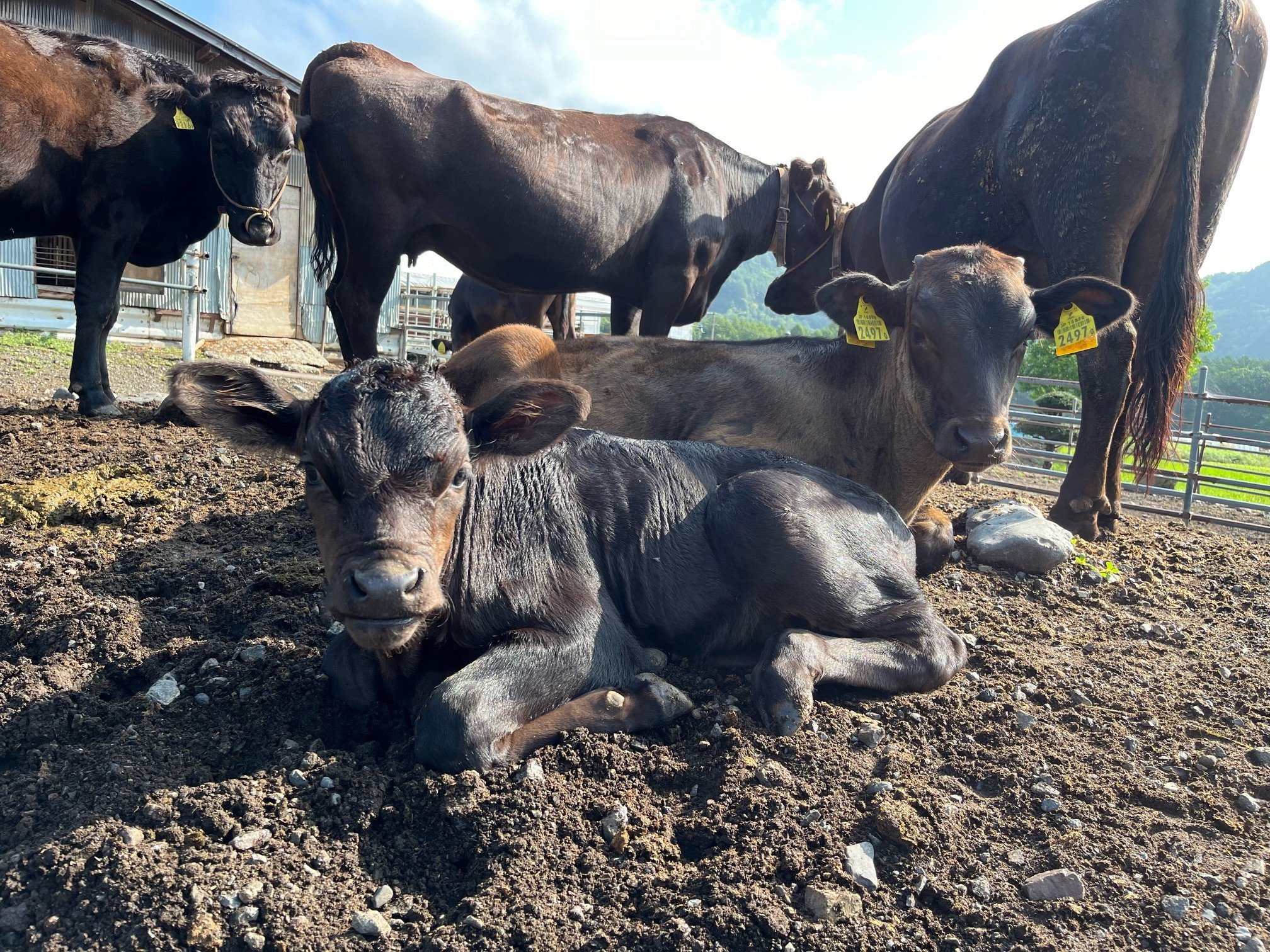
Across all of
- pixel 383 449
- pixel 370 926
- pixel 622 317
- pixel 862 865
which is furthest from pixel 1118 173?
pixel 370 926

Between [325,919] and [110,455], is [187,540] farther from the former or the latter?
[325,919]

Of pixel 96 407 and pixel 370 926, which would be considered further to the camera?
pixel 96 407

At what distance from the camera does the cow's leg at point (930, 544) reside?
5.76 meters

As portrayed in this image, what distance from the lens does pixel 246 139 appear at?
8.73 metres

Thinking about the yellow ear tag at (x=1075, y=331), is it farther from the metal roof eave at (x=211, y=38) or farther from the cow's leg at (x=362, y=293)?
the metal roof eave at (x=211, y=38)

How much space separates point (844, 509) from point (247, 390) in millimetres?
2744

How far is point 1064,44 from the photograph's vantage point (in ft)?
21.8

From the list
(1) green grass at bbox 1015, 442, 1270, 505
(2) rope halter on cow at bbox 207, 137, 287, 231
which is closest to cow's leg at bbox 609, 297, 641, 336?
(2) rope halter on cow at bbox 207, 137, 287, 231

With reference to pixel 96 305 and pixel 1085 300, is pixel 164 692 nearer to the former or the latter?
pixel 1085 300

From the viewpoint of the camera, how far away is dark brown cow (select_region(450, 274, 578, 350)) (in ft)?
38.9

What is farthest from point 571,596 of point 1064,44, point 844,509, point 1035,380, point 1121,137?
point 1035,380

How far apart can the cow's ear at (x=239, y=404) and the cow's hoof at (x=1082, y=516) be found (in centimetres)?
569

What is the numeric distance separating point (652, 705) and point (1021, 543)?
346 centimetres

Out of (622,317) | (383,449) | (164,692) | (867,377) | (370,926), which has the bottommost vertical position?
(370,926)
